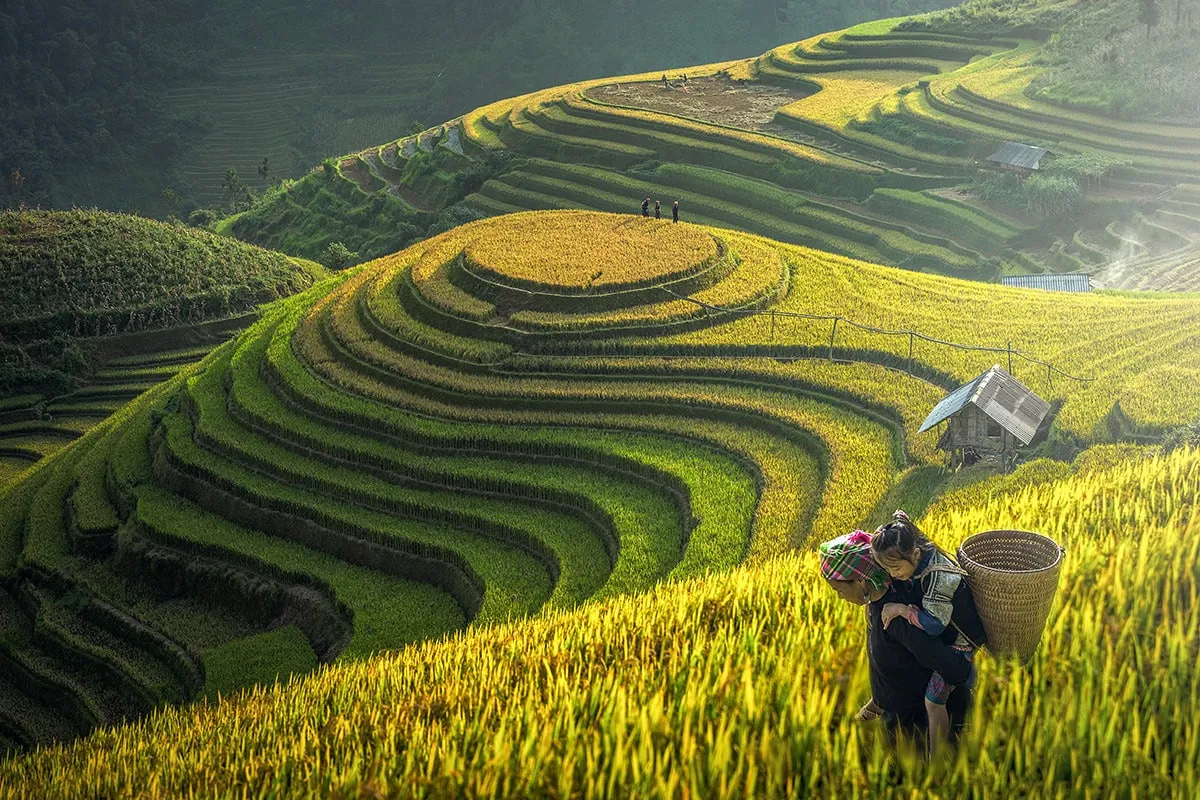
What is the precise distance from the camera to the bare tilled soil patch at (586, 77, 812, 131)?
46.1m

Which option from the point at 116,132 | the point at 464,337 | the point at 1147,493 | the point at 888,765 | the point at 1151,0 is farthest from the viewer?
the point at 116,132

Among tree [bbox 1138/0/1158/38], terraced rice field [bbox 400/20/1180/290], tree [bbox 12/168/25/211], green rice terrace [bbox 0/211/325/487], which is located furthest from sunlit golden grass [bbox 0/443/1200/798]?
tree [bbox 12/168/25/211]

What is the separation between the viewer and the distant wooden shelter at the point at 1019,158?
116 feet

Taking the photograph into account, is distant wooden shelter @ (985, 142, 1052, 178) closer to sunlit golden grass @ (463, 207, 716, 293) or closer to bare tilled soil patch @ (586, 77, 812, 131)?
bare tilled soil patch @ (586, 77, 812, 131)

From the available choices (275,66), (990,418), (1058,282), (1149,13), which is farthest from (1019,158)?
(275,66)

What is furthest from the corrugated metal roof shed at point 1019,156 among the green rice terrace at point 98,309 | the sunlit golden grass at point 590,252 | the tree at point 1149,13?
the green rice terrace at point 98,309

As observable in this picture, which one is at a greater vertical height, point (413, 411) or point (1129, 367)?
point (1129, 367)

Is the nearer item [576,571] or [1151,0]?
[576,571]

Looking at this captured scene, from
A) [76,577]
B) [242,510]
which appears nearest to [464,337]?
[242,510]

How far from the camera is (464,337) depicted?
23.1 metres

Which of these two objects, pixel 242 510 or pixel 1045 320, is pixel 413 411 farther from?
pixel 1045 320

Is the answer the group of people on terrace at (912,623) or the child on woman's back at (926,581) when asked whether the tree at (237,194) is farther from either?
the child on woman's back at (926,581)

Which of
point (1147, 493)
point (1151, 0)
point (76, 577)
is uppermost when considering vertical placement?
point (1151, 0)

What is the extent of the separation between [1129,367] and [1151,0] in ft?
97.0
